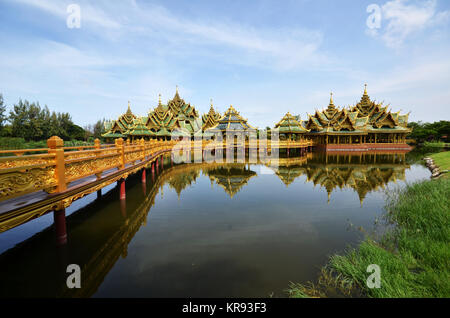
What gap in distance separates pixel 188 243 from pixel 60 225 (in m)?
3.32

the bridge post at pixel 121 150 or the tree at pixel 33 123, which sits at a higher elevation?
the tree at pixel 33 123

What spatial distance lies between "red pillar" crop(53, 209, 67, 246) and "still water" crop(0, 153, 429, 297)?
0.20 metres

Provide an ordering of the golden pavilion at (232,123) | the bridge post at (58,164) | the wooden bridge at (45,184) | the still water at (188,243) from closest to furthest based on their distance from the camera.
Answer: the wooden bridge at (45,184) < the still water at (188,243) < the bridge post at (58,164) < the golden pavilion at (232,123)

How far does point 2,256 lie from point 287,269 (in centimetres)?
701

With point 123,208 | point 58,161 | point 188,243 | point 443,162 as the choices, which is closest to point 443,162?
point 443,162

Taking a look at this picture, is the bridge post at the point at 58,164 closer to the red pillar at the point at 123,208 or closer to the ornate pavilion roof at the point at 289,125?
the red pillar at the point at 123,208

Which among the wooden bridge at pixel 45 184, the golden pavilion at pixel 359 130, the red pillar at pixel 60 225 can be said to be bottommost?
the red pillar at pixel 60 225

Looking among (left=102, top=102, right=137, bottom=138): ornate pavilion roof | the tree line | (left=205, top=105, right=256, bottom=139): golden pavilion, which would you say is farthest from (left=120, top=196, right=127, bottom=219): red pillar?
the tree line

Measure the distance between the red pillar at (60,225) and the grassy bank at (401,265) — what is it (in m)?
5.59

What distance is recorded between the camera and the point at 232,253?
5531 millimetres

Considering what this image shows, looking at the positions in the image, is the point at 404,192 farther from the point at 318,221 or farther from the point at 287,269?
the point at 287,269

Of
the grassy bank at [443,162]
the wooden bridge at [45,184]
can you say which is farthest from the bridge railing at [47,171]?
the grassy bank at [443,162]

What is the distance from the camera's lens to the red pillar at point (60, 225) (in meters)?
5.27
